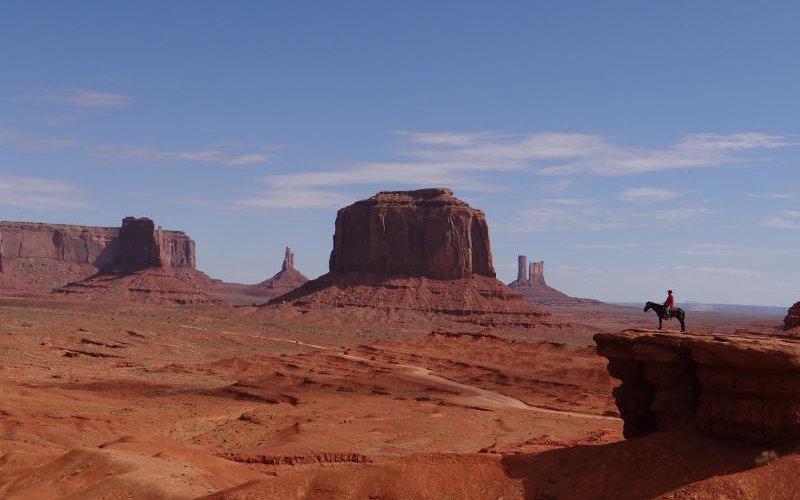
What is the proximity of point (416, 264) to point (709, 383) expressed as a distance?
106922 mm

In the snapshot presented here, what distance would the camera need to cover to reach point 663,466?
17609mm

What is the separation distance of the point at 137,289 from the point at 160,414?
122943 millimetres

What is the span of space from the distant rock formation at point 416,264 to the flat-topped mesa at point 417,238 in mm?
133

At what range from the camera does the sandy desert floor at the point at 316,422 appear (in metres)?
17.9

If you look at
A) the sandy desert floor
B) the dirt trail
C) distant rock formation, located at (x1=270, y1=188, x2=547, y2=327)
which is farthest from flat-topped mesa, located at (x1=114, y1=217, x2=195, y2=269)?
the dirt trail

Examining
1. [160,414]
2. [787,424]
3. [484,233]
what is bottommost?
[160,414]

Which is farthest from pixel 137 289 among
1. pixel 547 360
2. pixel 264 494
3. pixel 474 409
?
pixel 264 494

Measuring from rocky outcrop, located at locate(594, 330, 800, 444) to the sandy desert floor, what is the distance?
65 centimetres

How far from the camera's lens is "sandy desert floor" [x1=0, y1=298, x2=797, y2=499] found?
1794cm

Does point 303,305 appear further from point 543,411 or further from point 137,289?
point 543,411

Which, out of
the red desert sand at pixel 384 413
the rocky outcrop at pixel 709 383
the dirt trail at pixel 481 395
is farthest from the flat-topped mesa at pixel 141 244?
the rocky outcrop at pixel 709 383

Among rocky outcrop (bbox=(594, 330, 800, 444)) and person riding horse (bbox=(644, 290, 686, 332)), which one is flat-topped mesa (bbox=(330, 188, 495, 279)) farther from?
rocky outcrop (bbox=(594, 330, 800, 444))

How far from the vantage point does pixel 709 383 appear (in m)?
18.4

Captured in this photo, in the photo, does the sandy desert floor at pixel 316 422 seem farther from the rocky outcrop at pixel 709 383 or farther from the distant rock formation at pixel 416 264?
the distant rock formation at pixel 416 264
